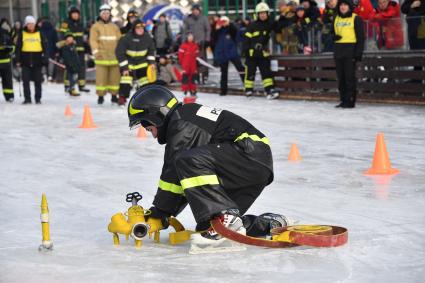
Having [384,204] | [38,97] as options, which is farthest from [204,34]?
[384,204]

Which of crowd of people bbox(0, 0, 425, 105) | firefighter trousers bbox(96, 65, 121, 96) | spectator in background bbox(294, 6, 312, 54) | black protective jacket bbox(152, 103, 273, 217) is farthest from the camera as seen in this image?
firefighter trousers bbox(96, 65, 121, 96)

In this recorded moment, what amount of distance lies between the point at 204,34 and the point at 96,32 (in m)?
5.75

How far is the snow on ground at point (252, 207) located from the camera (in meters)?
5.71

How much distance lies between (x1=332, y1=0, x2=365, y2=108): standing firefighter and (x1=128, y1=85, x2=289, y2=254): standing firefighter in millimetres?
9934

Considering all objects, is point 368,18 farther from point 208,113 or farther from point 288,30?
point 208,113

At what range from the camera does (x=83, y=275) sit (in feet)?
18.6

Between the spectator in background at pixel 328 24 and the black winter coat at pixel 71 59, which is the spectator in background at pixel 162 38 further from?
the spectator in background at pixel 328 24

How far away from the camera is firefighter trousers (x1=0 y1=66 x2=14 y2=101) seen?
20.9m

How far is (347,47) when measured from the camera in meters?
16.2

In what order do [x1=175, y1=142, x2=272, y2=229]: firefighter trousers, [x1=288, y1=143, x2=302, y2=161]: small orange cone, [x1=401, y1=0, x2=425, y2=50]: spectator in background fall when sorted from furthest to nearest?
1. [x1=401, y1=0, x2=425, y2=50]: spectator in background
2. [x1=288, y1=143, x2=302, y2=161]: small orange cone
3. [x1=175, y1=142, x2=272, y2=229]: firefighter trousers

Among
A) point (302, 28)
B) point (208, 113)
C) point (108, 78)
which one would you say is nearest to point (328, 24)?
point (302, 28)

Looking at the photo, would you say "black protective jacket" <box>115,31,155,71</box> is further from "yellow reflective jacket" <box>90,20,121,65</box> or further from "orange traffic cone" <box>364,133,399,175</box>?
"orange traffic cone" <box>364,133,399,175</box>

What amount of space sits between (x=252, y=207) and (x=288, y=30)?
37.8 ft

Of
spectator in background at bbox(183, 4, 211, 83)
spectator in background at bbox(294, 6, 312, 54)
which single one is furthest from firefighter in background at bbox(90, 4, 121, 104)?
spectator in background at bbox(183, 4, 211, 83)
